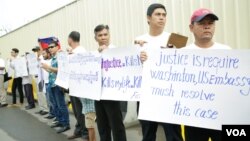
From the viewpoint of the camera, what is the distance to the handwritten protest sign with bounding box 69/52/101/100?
15.0 feet

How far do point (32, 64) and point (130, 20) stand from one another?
153 inches

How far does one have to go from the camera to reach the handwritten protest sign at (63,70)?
5777 millimetres

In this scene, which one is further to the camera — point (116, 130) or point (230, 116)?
point (116, 130)

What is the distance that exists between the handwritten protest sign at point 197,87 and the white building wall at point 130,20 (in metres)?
1.69

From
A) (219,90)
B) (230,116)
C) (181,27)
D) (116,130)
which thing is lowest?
(116,130)

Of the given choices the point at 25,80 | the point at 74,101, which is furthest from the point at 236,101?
the point at 25,80

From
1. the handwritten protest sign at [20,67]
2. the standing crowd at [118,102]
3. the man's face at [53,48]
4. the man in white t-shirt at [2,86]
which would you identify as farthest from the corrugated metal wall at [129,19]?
the man in white t-shirt at [2,86]

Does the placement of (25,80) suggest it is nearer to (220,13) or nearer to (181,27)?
(181,27)

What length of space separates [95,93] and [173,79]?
151 centimetres

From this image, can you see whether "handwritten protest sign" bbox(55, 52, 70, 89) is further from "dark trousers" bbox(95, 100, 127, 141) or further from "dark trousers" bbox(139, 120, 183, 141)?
"dark trousers" bbox(139, 120, 183, 141)

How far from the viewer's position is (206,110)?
9.98ft

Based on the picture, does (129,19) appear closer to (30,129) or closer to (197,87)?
(30,129)

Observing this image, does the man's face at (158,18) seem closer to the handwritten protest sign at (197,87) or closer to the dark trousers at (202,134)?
the handwritten protest sign at (197,87)

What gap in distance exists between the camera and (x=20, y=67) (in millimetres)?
10711
